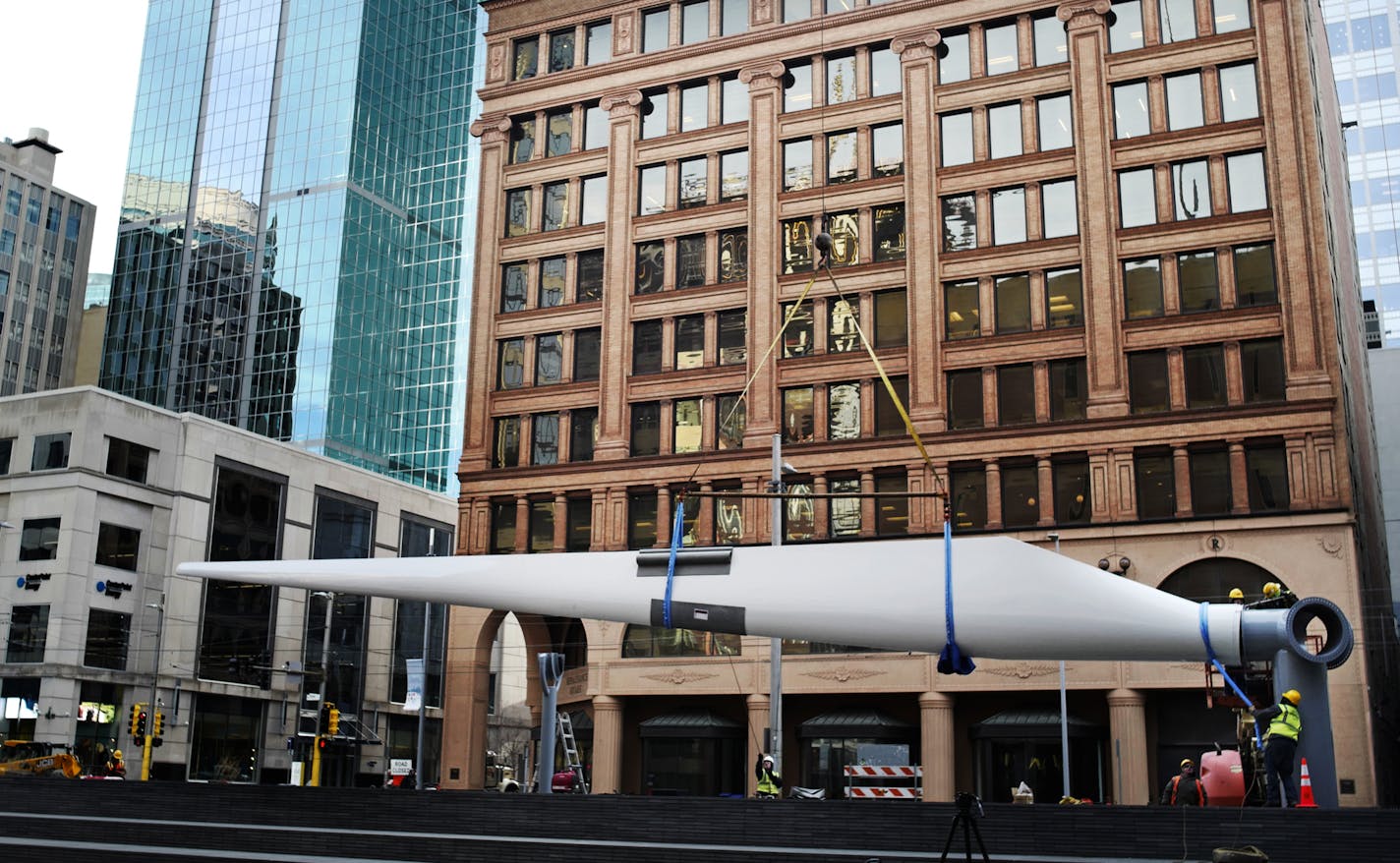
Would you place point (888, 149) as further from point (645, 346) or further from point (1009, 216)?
point (645, 346)

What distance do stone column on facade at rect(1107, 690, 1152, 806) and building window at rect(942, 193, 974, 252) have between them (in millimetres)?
18507

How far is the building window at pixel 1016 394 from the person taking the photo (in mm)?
51531

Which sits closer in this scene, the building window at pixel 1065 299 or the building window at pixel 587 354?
the building window at pixel 1065 299

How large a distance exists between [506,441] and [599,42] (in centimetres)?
1920

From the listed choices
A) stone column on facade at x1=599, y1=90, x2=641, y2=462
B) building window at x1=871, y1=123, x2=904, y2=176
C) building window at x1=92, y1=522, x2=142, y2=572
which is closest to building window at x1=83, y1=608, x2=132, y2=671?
building window at x1=92, y1=522, x2=142, y2=572

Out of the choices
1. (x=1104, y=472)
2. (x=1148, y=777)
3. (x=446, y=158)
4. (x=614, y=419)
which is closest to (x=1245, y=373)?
(x=1104, y=472)

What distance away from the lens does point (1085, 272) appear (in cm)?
5144

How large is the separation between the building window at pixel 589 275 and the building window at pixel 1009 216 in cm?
1754

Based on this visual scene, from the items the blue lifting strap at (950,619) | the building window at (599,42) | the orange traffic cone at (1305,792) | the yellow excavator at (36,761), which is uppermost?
the building window at (599,42)

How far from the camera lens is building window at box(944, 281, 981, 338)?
53188 millimetres

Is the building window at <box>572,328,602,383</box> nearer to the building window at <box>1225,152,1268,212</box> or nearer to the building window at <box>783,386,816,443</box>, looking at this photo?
the building window at <box>783,386,816,443</box>

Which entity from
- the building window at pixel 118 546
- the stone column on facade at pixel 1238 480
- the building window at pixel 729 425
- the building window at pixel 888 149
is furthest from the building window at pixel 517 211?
the stone column on facade at pixel 1238 480

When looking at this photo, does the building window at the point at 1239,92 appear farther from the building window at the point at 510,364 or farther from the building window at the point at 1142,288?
the building window at the point at 510,364

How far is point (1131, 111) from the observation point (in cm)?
5234
